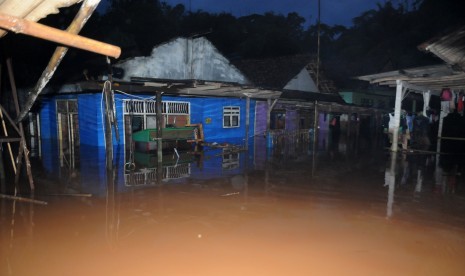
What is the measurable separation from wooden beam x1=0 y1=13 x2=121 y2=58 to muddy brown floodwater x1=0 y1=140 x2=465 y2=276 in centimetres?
266

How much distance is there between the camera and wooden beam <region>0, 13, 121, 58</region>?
8.27ft

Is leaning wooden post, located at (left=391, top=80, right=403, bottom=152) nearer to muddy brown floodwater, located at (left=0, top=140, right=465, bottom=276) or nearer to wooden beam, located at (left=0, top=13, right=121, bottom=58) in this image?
muddy brown floodwater, located at (left=0, top=140, right=465, bottom=276)

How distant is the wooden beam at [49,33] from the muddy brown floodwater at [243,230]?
266cm

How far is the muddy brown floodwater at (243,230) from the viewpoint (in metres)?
3.85

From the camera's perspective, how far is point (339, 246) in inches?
174

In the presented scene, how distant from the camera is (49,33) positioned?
270 centimetres

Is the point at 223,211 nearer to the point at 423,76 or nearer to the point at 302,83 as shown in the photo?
the point at 423,76

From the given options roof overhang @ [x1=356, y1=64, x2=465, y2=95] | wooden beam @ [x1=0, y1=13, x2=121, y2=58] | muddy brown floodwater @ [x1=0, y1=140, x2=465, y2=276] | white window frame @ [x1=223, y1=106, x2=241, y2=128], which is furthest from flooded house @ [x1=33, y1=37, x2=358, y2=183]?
wooden beam @ [x1=0, y1=13, x2=121, y2=58]

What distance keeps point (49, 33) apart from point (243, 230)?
12.7 feet

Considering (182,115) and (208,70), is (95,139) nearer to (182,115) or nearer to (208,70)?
(182,115)

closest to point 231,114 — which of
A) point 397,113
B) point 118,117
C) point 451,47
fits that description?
point 118,117

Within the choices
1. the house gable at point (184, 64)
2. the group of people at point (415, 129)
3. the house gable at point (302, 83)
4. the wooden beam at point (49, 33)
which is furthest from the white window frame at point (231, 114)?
the wooden beam at point (49, 33)

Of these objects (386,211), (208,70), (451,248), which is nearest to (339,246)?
(451,248)

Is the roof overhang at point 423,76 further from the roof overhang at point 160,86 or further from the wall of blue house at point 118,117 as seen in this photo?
the wall of blue house at point 118,117
